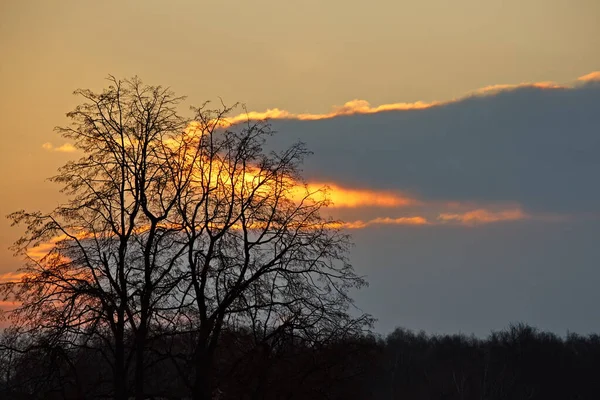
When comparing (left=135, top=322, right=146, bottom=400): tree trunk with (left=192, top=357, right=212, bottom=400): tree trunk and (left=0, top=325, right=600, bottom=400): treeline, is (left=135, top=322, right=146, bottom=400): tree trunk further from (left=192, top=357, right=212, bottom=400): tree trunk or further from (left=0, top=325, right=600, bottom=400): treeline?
(left=192, top=357, right=212, bottom=400): tree trunk

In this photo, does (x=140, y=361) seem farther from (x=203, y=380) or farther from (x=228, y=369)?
(x=228, y=369)

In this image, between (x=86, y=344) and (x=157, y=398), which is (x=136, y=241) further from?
(x=157, y=398)

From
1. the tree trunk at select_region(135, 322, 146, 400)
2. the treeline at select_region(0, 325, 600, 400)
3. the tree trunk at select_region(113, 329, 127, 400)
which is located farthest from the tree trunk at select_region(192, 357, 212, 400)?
the tree trunk at select_region(113, 329, 127, 400)

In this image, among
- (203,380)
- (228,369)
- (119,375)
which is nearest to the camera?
(119,375)

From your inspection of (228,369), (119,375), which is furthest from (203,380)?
(119,375)

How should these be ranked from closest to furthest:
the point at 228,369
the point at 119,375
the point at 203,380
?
the point at 119,375 < the point at 203,380 < the point at 228,369

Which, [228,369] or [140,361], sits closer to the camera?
[140,361]

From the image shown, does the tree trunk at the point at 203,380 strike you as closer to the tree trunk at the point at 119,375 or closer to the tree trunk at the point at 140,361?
the tree trunk at the point at 140,361

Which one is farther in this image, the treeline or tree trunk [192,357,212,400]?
tree trunk [192,357,212,400]

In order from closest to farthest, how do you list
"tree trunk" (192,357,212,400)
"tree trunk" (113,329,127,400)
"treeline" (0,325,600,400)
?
"treeline" (0,325,600,400) → "tree trunk" (113,329,127,400) → "tree trunk" (192,357,212,400)

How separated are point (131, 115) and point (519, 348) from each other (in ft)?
405

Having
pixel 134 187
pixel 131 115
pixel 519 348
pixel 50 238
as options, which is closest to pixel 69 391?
pixel 50 238

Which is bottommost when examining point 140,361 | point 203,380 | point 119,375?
point 203,380

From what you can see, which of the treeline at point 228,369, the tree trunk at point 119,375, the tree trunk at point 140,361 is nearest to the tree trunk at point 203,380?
the treeline at point 228,369
